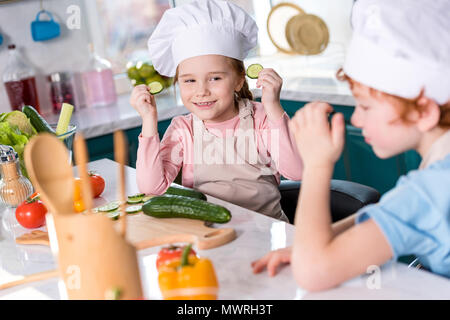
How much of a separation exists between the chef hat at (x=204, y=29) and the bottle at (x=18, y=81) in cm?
134

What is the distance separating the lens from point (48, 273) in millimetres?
1065

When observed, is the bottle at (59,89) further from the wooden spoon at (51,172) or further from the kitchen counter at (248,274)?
the wooden spoon at (51,172)

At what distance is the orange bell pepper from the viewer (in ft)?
2.80

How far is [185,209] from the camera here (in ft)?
4.07

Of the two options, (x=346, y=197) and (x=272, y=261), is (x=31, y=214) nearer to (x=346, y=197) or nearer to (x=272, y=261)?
(x=272, y=261)

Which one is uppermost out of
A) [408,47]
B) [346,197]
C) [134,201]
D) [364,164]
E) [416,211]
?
[408,47]

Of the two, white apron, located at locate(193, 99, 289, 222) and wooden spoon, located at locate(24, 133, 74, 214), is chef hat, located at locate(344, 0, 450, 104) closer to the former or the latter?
wooden spoon, located at locate(24, 133, 74, 214)

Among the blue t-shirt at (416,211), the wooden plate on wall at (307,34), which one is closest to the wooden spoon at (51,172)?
the blue t-shirt at (416,211)

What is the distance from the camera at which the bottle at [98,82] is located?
299cm

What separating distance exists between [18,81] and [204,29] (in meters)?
1.50

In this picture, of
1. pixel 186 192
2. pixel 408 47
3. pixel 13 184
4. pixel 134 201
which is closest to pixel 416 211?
pixel 408 47
